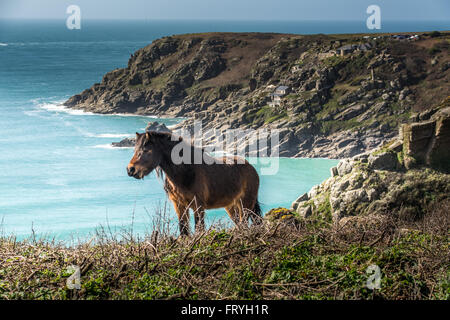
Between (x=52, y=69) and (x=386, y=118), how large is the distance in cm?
13827

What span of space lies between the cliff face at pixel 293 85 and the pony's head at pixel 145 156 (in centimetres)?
8128

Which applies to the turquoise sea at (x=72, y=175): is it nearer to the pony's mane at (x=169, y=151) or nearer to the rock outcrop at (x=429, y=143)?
the rock outcrop at (x=429, y=143)

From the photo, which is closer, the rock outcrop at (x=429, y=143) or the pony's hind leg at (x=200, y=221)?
the pony's hind leg at (x=200, y=221)

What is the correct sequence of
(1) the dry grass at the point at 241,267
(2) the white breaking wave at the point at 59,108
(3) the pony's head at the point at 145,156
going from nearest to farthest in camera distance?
1. (1) the dry grass at the point at 241,267
2. (3) the pony's head at the point at 145,156
3. (2) the white breaking wave at the point at 59,108

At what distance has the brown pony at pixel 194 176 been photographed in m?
9.17

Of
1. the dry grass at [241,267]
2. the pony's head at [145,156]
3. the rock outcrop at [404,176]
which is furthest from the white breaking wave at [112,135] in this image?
the dry grass at [241,267]

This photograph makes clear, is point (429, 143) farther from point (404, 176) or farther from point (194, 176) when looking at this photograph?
point (194, 176)

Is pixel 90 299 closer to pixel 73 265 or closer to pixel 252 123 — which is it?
pixel 73 265

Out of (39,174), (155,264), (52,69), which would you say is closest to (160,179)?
(155,264)

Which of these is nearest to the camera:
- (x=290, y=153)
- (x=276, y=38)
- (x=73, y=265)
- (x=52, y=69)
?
(x=73, y=265)

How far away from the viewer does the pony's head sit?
9070 mm

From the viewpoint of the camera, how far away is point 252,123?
332 feet

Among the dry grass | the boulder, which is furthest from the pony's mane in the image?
the boulder

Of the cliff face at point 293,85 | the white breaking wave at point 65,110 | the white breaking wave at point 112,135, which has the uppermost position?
the cliff face at point 293,85
